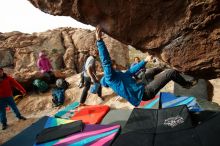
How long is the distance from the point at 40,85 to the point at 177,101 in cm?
605

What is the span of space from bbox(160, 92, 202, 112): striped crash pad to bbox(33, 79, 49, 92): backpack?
17.8 feet

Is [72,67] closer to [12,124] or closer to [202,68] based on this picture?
[12,124]

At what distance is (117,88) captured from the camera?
3.94 meters

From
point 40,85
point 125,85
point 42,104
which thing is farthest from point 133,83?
point 40,85

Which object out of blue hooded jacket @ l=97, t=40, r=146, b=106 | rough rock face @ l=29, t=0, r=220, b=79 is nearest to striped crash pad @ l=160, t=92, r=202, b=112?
blue hooded jacket @ l=97, t=40, r=146, b=106

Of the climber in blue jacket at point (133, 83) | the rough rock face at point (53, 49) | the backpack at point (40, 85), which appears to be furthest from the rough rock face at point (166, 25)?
the rough rock face at point (53, 49)

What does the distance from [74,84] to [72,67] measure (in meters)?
4.30

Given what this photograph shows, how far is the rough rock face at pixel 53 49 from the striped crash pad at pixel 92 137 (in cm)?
788

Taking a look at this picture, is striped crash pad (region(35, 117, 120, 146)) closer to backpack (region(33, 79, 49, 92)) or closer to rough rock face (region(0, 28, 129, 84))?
backpack (region(33, 79, 49, 92))

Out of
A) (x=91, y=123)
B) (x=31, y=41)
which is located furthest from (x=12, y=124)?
(x=31, y=41)

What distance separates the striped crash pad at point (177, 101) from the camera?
20.3ft

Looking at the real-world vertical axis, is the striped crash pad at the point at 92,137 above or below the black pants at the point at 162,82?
below

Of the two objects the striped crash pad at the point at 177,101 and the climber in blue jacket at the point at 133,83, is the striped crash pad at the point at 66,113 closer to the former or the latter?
the striped crash pad at the point at 177,101

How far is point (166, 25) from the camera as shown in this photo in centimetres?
254
